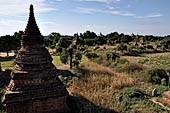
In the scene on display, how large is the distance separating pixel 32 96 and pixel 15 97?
63 cm

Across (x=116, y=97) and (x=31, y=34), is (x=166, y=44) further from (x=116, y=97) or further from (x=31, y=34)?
(x=31, y=34)

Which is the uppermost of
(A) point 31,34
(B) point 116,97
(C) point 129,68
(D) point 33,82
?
(A) point 31,34

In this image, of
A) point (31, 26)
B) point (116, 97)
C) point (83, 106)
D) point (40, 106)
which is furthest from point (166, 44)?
point (40, 106)

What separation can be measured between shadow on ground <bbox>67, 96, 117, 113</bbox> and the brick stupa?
1.68 m

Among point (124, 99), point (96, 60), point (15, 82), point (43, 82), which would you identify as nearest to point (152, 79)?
point (124, 99)

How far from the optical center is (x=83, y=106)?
8547 mm

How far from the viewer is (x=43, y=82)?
6.31 metres

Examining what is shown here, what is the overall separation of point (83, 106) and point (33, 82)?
3.59 metres

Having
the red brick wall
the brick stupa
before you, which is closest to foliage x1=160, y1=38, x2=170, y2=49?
the red brick wall

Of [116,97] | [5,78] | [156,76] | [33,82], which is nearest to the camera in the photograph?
[33,82]

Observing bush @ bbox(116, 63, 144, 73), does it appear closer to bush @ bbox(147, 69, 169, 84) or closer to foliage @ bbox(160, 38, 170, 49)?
bush @ bbox(147, 69, 169, 84)

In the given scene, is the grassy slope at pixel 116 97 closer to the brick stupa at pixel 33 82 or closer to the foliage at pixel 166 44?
the brick stupa at pixel 33 82

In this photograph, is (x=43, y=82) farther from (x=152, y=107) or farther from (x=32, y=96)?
(x=152, y=107)

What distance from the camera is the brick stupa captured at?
597 centimetres
